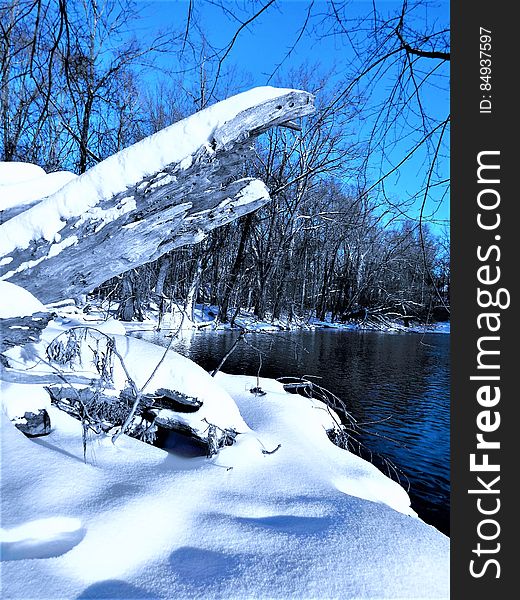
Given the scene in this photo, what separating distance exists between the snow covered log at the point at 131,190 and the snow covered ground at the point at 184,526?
0.37 meters

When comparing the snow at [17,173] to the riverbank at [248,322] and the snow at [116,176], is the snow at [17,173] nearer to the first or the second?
the snow at [116,176]

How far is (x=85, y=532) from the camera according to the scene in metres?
1.59

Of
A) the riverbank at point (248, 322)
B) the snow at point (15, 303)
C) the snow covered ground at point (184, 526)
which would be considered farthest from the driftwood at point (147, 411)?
the riverbank at point (248, 322)

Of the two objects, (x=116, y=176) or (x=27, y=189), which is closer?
(x=116, y=176)

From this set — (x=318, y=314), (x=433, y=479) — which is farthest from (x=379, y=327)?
(x=433, y=479)

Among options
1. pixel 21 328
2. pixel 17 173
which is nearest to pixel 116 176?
pixel 21 328

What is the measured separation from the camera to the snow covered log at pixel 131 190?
2.35 meters

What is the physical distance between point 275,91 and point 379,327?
29.0 metres

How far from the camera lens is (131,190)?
2404mm

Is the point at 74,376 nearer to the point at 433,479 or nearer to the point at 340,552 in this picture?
the point at 340,552

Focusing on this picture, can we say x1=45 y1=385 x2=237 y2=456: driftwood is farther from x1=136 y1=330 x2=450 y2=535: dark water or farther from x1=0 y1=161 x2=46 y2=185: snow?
x1=136 y1=330 x2=450 y2=535: dark water

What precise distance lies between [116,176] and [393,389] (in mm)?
9021

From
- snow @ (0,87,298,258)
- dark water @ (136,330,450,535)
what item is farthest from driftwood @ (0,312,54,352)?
dark water @ (136,330,450,535)

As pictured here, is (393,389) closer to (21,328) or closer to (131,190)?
(131,190)
